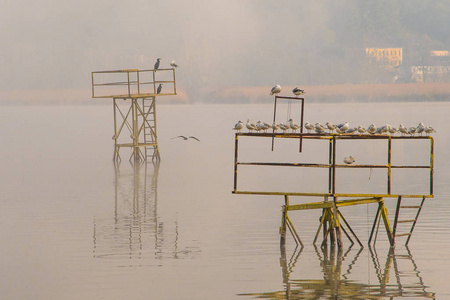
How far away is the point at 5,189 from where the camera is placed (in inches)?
1873

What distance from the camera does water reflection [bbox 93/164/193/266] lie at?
85.5 ft

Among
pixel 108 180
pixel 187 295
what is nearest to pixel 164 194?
pixel 108 180

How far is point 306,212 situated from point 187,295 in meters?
13.8

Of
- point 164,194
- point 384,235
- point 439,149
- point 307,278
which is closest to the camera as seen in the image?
point 307,278

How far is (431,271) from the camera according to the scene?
23609mm

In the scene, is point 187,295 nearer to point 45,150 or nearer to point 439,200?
point 439,200

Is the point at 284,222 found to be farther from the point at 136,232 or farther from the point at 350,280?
the point at 136,232

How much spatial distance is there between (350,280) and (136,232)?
33.0 feet

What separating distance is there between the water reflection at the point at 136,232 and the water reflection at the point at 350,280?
411cm

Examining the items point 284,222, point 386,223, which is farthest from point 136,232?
point 386,223

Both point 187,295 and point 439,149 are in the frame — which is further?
point 439,149

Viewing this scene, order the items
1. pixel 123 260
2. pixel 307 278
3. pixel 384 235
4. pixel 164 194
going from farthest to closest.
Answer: pixel 164 194
pixel 384 235
pixel 123 260
pixel 307 278

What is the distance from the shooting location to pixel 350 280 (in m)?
22.7

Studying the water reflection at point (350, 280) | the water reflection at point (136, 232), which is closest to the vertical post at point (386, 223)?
the water reflection at point (350, 280)
